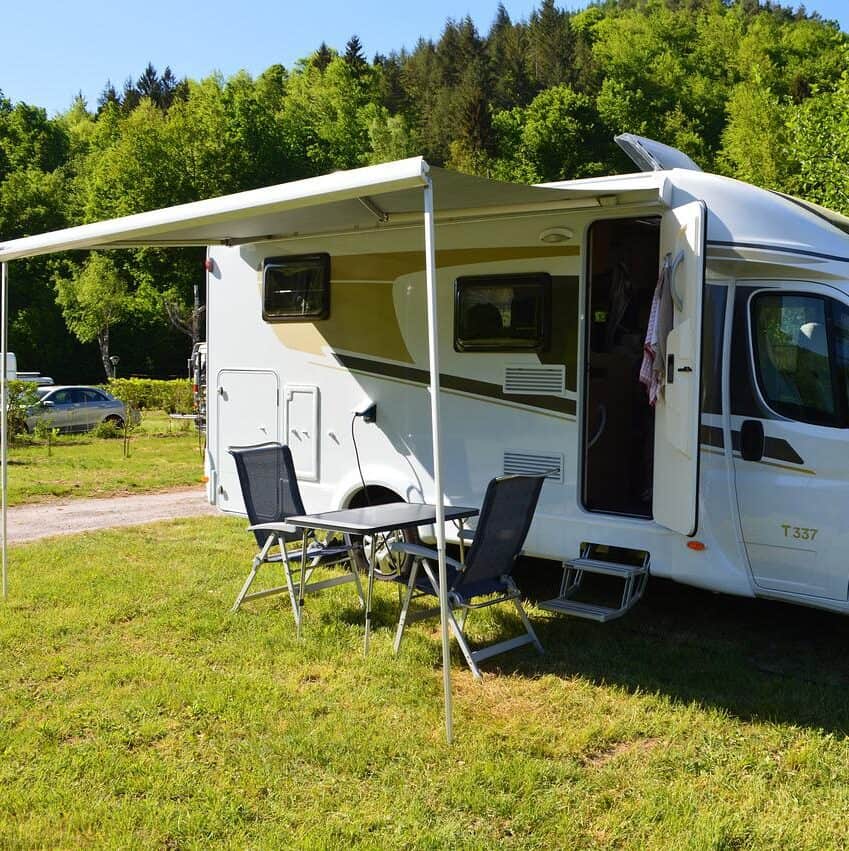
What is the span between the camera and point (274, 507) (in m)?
6.06

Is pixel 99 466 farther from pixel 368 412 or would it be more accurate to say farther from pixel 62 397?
pixel 368 412

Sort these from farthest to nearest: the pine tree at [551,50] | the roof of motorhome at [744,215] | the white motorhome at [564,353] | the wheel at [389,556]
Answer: the pine tree at [551,50] → the wheel at [389,556] → the roof of motorhome at [744,215] → the white motorhome at [564,353]

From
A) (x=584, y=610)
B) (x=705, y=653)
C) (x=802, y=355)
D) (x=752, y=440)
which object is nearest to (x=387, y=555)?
(x=584, y=610)

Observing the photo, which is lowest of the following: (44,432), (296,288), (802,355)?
(44,432)

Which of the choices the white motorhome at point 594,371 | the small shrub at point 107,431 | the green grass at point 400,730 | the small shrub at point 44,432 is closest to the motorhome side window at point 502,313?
the white motorhome at point 594,371

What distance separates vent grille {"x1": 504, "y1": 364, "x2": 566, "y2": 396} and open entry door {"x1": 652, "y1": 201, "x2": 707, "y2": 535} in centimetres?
74

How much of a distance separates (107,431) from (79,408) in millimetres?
1090

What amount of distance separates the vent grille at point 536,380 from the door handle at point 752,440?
1089mm

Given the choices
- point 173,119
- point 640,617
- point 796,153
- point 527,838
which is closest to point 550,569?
point 640,617

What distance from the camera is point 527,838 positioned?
332 cm

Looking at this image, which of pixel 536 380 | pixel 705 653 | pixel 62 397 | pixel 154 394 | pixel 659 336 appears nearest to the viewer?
pixel 659 336

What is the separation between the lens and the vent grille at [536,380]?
18.5ft

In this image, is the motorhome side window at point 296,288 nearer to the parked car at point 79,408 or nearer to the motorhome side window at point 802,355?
the motorhome side window at point 802,355

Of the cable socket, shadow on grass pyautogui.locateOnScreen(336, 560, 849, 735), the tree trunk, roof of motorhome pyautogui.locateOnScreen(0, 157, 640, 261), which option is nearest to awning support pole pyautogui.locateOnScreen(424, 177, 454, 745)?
roof of motorhome pyautogui.locateOnScreen(0, 157, 640, 261)
